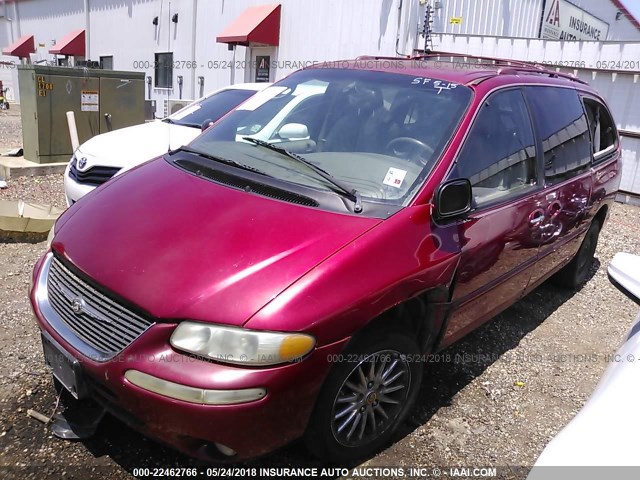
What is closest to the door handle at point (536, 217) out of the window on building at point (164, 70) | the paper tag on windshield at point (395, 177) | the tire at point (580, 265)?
the paper tag on windshield at point (395, 177)

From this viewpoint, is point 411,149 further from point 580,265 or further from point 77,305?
point 580,265

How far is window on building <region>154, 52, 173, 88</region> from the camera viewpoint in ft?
→ 55.8

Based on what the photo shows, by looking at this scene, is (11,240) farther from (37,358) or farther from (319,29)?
(319,29)

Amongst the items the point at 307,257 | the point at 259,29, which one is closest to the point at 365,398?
the point at 307,257

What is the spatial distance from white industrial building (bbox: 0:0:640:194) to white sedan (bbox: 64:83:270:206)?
5157 mm

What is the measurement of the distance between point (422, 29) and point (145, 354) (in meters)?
9.85

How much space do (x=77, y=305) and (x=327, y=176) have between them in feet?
4.18

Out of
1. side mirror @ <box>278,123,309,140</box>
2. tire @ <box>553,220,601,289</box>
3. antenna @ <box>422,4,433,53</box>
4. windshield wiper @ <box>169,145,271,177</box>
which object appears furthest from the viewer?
antenna @ <box>422,4,433,53</box>

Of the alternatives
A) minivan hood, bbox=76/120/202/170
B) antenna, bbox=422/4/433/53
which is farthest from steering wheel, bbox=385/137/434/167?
antenna, bbox=422/4/433/53

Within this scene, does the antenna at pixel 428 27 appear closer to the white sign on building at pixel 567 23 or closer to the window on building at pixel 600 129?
the white sign on building at pixel 567 23

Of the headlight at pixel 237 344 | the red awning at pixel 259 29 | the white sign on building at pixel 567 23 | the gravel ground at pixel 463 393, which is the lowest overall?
the gravel ground at pixel 463 393

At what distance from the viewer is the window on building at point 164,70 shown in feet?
55.8

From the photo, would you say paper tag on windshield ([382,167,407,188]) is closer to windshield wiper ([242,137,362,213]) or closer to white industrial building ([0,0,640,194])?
windshield wiper ([242,137,362,213])

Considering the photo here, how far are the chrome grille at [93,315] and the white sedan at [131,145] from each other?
2.10 m
